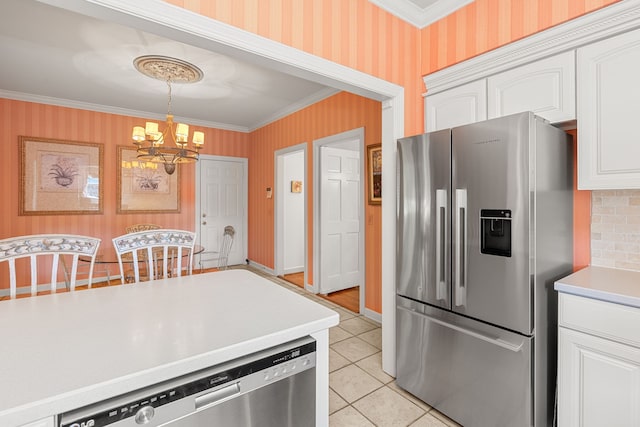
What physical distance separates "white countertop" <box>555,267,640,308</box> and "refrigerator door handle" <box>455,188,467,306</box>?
43 cm

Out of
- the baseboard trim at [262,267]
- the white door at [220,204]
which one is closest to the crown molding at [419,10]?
the baseboard trim at [262,267]

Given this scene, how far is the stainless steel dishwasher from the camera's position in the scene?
0.75 m

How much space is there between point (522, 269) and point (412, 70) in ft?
5.66

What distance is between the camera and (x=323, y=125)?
13.5 ft

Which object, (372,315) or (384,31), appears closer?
(384,31)

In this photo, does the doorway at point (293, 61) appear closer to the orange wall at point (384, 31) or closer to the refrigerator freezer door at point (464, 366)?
the orange wall at point (384, 31)

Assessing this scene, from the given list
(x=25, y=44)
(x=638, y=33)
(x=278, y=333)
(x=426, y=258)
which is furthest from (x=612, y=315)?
(x=25, y=44)

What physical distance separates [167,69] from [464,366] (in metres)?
3.88

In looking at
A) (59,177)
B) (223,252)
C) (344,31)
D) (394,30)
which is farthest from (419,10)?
(59,177)

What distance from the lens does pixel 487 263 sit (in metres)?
1.66

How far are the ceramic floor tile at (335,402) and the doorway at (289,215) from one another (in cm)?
270

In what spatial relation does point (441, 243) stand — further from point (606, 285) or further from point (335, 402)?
point (335, 402)

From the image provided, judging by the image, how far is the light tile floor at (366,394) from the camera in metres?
1.86

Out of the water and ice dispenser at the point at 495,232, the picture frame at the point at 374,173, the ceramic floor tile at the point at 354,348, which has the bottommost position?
the ceramic floor tile at the point at 354,348
